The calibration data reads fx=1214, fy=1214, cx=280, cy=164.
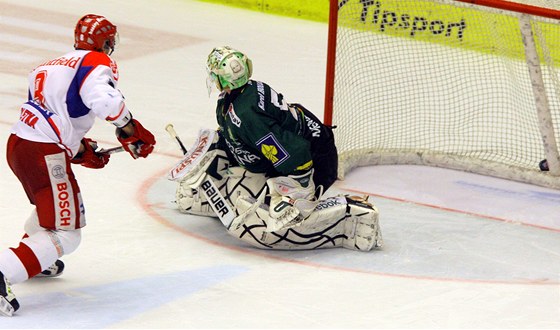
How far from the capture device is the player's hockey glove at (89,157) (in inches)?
192

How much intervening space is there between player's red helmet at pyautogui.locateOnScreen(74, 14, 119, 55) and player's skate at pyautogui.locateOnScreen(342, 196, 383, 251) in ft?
4.56

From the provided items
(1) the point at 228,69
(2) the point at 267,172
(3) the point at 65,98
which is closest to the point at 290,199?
(2) the point at 267,172

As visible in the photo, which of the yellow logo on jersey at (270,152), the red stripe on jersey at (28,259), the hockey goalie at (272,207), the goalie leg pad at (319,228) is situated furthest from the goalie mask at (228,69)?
the red stripe on jersey at (28,259)

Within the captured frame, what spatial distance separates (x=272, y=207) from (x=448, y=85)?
3329 millimetres

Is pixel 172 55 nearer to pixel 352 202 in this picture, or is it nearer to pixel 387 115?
pixel 387 115

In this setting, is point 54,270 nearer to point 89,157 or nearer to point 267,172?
point 89,157

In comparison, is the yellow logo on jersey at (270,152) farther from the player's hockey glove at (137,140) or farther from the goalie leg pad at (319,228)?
the player's hockey glove at (137,140)

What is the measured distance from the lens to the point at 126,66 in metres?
8.92

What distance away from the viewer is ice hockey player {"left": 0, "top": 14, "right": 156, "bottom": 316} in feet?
14.5

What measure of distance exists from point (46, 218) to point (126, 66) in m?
4.56

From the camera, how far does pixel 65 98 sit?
4.49 m

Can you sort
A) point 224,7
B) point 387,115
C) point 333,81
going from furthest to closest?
point 224,7
point 387,115
point 333,81

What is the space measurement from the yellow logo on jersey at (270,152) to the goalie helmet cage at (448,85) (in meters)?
1.53

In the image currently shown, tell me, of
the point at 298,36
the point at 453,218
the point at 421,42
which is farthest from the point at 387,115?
the point at 298,36
